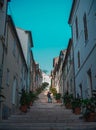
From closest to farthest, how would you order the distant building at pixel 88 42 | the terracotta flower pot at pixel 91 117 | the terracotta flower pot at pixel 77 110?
the terracotta flower pot at pixel 91 117
the distant building at pixel 88 42
the terracotta flower pot at pixel 77 110

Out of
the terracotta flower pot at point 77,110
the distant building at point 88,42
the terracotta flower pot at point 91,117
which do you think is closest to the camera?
the terracotta flower pot at point 91,117

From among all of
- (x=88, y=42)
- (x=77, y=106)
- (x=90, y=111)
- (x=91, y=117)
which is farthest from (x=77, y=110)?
(x=88, y=42)

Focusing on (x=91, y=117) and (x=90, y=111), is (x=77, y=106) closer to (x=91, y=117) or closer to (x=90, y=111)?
(x=90, y=111)

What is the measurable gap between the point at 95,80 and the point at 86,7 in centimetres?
506

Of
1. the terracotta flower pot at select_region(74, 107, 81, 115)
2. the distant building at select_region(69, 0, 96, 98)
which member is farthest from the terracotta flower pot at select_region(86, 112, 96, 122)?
the terracotta flower pot at select_region(74, 107, 81, 115)

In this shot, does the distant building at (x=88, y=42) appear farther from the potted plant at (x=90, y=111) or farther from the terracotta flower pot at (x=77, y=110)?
the terracotta flower pot at (x=77, y=110)

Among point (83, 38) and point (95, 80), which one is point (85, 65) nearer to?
point (83, 38)

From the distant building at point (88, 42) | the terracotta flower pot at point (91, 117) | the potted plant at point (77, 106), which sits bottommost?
the terracotta flower pot at point (91, 117)

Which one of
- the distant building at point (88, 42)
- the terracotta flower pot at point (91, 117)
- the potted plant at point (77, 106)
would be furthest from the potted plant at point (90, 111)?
the potted plant at point (77, 106)

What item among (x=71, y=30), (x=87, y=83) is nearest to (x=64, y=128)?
(x=87, y=83)

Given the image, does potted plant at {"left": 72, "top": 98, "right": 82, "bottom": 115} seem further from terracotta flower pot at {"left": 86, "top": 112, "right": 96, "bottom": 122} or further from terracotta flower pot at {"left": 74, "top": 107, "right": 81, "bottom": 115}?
terracotta flower pot at {"left": 86, "top": 112, "right": 96, "bottom": 122}

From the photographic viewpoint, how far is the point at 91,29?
1466 cm

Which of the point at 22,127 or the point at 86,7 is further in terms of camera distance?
the point at 86,7

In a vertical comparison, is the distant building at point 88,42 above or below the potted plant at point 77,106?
above
